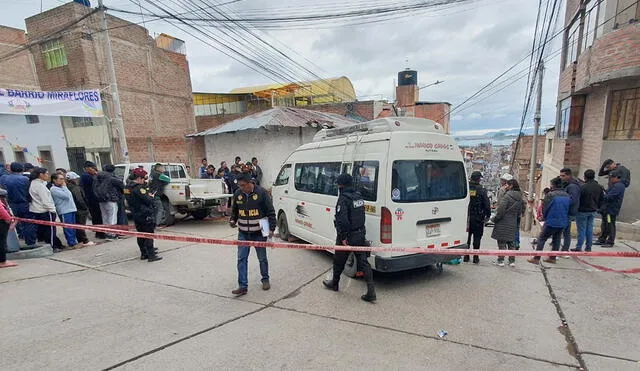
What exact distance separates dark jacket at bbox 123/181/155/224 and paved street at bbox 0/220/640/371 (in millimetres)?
895

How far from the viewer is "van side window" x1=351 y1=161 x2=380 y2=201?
13.6 feet

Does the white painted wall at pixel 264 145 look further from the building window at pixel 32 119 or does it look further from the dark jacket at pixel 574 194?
the building window at pixel 32 119

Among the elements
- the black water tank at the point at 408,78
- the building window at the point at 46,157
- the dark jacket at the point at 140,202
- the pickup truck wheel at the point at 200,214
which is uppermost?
the black water tank at the point at 408,78

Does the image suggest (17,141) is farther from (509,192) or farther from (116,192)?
(509,192)

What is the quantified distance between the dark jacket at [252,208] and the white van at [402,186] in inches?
47.1

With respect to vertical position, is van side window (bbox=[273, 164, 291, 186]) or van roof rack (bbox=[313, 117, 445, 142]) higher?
van roof rack (bbox=[313, 117, 445, 142])

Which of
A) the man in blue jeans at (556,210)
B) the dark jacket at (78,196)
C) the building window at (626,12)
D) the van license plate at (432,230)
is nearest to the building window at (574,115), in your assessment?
the building window at (626,12)

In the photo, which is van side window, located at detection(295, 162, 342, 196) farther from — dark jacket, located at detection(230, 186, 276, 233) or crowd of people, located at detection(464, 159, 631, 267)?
crowd of people, located at detection(464, 159, 631, 267)

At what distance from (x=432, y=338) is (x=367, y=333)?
663 millimetres

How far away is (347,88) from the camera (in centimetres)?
3158

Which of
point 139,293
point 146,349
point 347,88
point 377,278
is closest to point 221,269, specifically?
point 139,293

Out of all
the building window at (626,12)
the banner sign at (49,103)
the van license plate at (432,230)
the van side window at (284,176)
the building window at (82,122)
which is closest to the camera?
the van license plate at (432,230)

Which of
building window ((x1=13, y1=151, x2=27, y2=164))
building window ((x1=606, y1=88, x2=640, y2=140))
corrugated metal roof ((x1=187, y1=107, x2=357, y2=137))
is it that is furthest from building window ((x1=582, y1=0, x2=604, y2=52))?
building window ((x1=13, y1=151, x2=27, y2=164))

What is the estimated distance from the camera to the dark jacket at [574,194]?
5418mm
